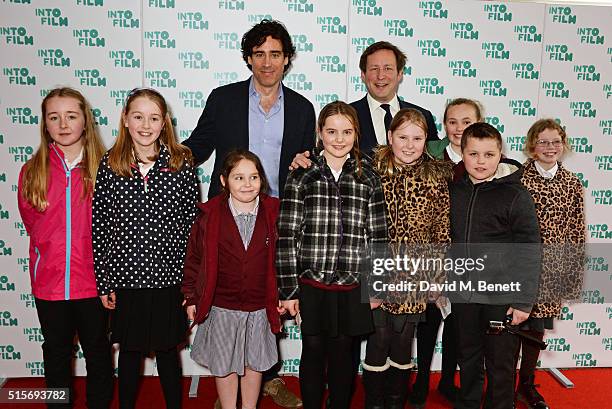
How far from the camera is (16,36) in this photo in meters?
3.08

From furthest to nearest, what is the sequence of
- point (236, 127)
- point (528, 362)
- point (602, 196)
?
point (602, 196), point (528, 362), point (236, 127)

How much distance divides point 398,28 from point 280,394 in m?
2.29

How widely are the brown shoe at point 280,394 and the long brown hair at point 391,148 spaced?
4.65ft

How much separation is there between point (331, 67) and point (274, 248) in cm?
137

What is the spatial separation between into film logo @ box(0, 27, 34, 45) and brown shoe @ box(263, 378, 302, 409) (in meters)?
2.43

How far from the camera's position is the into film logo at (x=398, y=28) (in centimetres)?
325

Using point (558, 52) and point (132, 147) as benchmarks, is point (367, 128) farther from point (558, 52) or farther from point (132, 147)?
point (558, 52)

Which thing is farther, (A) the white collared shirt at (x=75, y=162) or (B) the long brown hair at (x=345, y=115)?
(A) the white collared shirt at (x=75, y=162)

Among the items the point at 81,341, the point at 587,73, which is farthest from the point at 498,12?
the point at 81,341

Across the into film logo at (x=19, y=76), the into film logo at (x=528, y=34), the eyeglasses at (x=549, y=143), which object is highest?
the into film logo at (x=528, y=34)

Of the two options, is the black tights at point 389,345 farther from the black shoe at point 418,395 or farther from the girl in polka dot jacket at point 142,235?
the girl in polka dot jacket at point 142,235

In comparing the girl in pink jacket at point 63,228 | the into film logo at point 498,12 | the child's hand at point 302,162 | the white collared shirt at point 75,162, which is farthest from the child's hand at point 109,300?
the into film logo at point 498,12

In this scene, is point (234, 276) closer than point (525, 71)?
Yes

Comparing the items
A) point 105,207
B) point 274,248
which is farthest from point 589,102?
point 105,207
